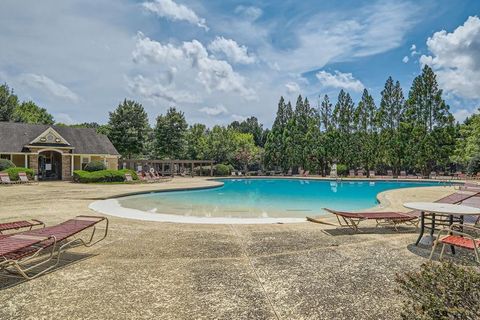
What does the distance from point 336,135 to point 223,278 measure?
36.3 m

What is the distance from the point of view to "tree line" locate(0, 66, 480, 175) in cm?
3541

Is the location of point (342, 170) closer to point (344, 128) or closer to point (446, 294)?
point (344, 128)

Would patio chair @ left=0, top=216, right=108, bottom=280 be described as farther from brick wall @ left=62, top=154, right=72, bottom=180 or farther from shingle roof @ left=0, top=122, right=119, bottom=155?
shingle roof @ left=0, top=122, right=119, bottom=155

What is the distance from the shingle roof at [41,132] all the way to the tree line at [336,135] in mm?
6573

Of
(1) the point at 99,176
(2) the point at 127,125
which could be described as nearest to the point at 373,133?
(2) the point at 127,125

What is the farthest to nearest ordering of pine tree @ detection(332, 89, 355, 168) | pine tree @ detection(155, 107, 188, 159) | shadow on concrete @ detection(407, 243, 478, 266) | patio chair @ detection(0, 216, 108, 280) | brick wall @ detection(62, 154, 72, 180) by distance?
pine tree @ detection(155, 107, 188, 159) → pine tree @ detection(332, 89, 355, 168) → brick wall @ detection(62, 154, 72, 180) → shadow on concrete @ detection(407, 243, 478, 266) → patio chair @ detection(0, 216, 108, 280)

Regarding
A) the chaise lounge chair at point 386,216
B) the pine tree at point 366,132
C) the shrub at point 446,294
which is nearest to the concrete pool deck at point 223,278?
the chaise lounge chair at point 386,216

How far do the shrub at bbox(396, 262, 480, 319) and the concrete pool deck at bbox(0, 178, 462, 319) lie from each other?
903mm

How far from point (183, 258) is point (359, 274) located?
2.59 metres

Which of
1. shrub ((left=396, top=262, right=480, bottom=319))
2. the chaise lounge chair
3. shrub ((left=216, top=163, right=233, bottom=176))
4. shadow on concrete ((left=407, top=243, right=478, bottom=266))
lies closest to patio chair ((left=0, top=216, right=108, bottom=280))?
shrub ((left=396, top=262, right=480, bottom=319))

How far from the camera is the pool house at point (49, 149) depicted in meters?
26.7

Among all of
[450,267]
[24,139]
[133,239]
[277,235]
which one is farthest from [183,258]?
[24,139]

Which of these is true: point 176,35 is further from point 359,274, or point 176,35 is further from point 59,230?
point 359,274

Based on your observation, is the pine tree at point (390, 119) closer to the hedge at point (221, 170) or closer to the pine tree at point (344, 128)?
the pine tree at point (344, 128)
